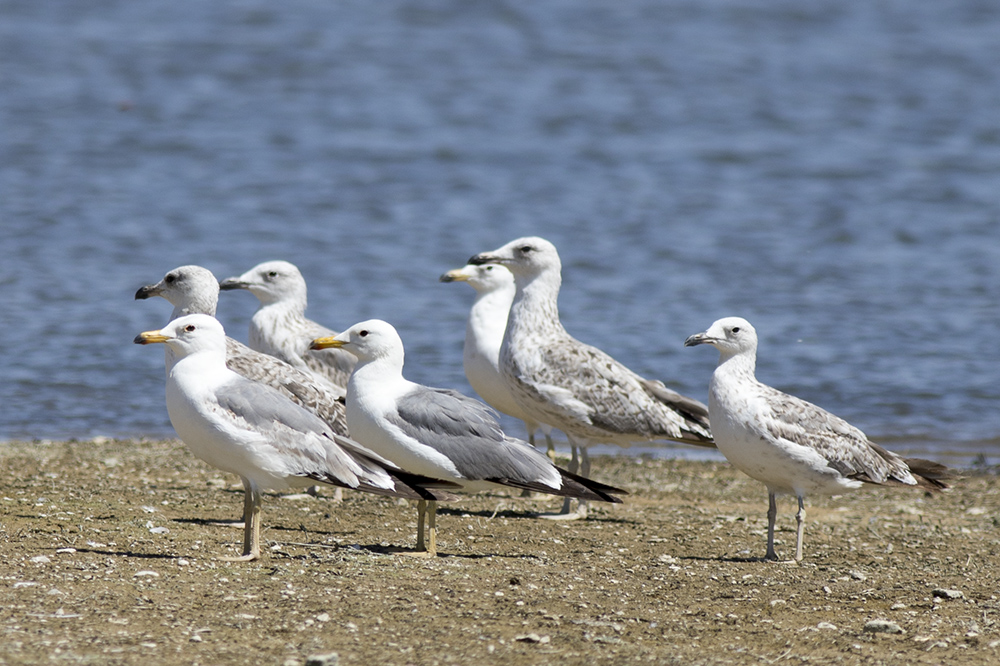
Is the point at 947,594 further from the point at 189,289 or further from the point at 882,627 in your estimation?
the point at 189,289

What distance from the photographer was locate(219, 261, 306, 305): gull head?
10.0 metres

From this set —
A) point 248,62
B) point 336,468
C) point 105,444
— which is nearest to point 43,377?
point 105,444

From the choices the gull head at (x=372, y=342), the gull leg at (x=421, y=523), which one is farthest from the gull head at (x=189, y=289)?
the gull leg at (x=421, y=523)

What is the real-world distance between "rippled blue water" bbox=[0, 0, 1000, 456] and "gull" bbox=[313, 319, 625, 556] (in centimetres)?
475

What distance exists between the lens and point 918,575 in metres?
6.90

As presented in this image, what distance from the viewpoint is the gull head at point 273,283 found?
10039 mm

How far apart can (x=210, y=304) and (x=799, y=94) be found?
19.0 meters

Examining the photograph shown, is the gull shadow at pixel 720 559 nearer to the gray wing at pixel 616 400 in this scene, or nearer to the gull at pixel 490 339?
the gray wing at pixel 616 400

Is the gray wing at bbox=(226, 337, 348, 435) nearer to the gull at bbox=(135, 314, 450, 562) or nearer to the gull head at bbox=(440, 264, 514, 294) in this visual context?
the gull at bbox=(135, 314, 450, 562)

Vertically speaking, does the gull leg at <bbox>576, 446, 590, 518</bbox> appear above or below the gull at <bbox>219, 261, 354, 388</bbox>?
below

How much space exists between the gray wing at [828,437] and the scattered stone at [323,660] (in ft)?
10.3

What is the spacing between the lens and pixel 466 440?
690 centimetres

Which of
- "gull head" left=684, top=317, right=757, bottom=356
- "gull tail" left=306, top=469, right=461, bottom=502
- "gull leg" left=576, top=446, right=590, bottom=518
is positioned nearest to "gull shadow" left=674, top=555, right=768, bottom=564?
"gull head" left=684, top=317, right=757, bottom=356

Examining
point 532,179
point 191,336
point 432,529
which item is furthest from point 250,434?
point 532,179
